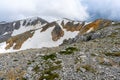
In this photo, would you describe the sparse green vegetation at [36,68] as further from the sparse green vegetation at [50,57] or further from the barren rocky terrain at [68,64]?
the sparse green vegetation at [50,57]

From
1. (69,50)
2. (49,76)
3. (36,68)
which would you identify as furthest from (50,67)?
(69,50)

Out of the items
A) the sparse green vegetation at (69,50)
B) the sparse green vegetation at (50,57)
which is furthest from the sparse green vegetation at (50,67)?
the sparse green vegetation at (69,50)

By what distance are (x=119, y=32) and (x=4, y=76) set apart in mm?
34708

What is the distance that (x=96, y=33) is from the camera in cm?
6369

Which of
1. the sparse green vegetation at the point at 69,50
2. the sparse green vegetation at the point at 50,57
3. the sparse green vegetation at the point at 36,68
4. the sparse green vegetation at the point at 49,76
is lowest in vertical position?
the sparse green vegetation at the point at 69,50

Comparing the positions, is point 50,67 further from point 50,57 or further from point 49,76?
point 50,57

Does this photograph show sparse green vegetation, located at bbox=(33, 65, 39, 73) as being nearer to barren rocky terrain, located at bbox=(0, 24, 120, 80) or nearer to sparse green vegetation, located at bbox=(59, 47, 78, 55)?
barren rocky terrain, located at bbox=(0, 24, 120, 80)

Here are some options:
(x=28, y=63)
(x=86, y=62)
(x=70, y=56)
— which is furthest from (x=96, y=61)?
(x=28, y=63)

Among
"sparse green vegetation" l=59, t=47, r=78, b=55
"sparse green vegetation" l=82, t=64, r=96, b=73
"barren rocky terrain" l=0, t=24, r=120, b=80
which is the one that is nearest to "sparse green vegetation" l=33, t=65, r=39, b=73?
"barren rocky terrain" l=0, t=24, r=120, b=80

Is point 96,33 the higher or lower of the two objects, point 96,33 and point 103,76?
the lower

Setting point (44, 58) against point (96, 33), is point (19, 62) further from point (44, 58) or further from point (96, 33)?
point (96, 33)

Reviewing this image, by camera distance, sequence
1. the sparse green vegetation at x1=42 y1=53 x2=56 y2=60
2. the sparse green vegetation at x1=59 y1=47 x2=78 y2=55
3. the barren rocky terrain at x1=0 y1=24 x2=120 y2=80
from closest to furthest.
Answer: the barren rocky terrain at x1=0 y1=24 x2=120 y2=80 < the sparse green vegetation at x1=42 y1=53 x2=56 y2=60 < the sparse green vegetation at x1=59 y1=47 x2=78 y2=55

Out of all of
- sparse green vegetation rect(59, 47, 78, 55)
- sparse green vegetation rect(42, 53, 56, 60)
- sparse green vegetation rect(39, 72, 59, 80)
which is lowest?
sparse green vegetation rect(59, 47, 78, 55)

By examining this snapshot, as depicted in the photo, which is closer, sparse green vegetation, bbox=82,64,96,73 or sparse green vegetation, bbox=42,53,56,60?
sparse green vegetation, bbox=82,64,96,73
